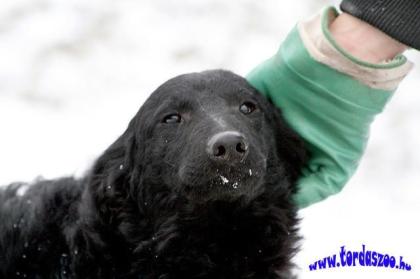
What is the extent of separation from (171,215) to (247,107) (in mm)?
648

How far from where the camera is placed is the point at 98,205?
408 cm

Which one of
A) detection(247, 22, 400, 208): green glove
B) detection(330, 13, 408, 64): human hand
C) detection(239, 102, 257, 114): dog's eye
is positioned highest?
detection(330, 13, 408, 64): human hand

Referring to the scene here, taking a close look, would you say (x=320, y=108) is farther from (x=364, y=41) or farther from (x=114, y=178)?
(x=114, y=178)

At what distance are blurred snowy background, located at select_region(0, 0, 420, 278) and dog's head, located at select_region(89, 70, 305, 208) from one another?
5.61 feet

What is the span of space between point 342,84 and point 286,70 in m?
0.30

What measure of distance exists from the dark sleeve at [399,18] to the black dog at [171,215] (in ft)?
2.70

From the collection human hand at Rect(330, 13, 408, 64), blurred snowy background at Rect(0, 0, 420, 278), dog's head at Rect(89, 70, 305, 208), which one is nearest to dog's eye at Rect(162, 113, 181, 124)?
dog's head at Rect(89, 70, 305, 208)

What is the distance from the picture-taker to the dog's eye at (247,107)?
396cm

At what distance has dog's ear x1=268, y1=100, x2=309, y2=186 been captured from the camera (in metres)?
4.04

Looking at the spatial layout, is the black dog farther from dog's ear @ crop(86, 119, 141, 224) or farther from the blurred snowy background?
the blurred snowy background

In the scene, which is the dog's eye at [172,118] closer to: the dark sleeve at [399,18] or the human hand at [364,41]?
the human hand at [364,41]

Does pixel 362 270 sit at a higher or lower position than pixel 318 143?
lower

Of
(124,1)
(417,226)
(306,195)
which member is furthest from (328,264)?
(124,1)

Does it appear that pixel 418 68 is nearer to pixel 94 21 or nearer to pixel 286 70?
pixel 94 21
